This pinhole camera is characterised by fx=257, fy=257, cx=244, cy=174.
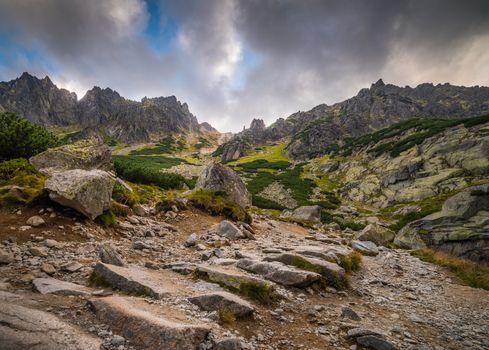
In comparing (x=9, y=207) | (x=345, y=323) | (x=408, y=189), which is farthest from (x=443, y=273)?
(x=408, y=189)

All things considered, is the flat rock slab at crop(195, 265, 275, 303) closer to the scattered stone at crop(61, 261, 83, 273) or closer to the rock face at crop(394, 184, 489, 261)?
the scattered stone at crop(61, 261, 83, 273)

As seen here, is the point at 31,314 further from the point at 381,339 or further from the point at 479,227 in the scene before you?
the point at 479,227

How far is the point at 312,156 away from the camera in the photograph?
371ft

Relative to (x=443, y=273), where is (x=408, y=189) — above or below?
above

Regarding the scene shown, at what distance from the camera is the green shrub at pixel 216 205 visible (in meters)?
18.2

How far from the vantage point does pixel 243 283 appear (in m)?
6.91

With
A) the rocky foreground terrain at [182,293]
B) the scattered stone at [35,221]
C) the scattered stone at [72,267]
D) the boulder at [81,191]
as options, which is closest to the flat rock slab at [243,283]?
the rocky foreground terrain at [182,293]

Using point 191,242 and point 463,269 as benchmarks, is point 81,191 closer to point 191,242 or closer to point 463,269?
point 191,242

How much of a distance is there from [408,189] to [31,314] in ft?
182

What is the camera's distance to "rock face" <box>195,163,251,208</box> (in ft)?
66.7

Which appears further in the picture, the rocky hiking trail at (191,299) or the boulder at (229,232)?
the boulder at (229,232)

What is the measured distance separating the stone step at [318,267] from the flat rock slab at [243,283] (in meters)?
2.33

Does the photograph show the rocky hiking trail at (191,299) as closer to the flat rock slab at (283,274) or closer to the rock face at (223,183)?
the flat rock slab at (283,274)

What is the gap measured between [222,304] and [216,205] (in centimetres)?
1286
